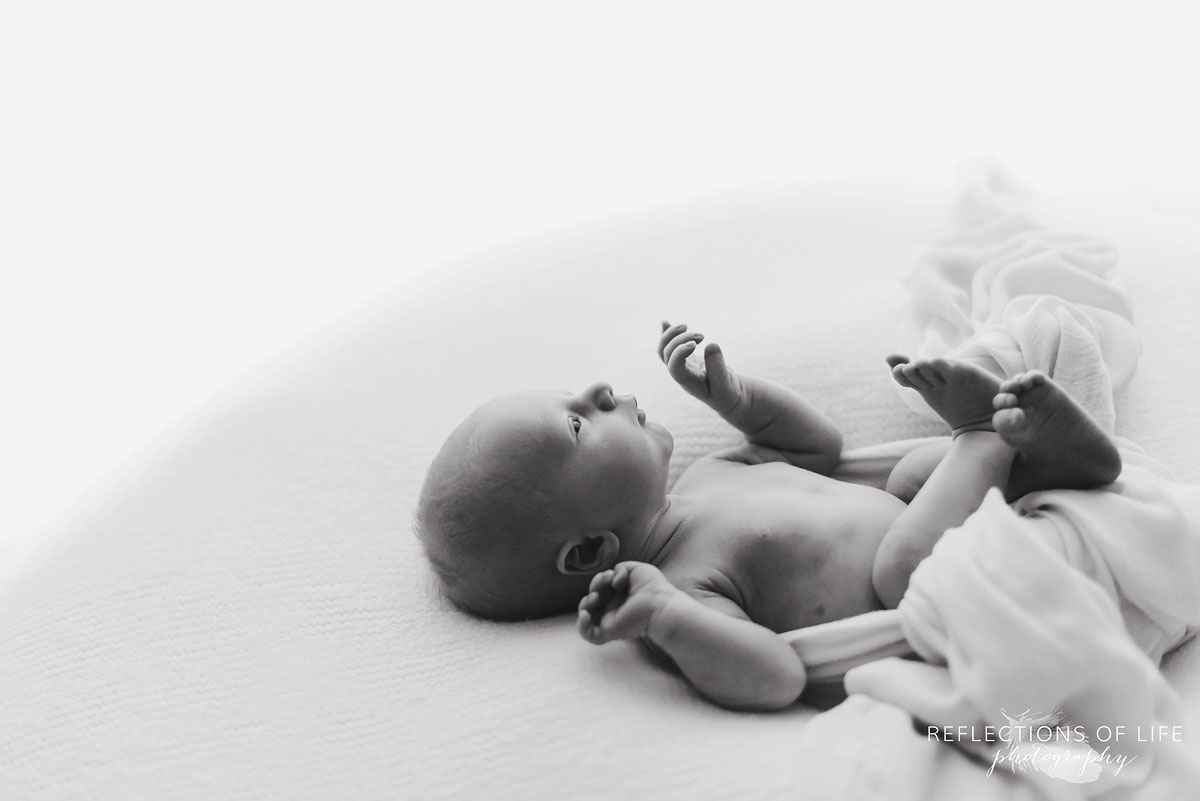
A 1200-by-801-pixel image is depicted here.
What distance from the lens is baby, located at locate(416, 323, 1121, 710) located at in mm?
1188

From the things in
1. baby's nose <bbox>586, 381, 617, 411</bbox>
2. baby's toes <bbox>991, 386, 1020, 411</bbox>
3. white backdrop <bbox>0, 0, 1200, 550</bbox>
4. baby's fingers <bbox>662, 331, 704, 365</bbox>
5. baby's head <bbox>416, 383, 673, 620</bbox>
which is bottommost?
baby's head <bbox>416, 383, 673, 620</bbox>

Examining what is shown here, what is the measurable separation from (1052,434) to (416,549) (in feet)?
2.49

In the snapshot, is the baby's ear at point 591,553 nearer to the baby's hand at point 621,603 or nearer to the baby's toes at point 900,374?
the baby's hand at point 621,603

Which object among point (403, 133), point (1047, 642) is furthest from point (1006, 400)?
point (403, 133)

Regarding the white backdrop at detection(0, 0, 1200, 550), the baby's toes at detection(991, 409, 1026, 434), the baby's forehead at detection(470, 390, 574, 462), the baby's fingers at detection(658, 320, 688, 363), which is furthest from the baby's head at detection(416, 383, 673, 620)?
the white backdrop at detection(0, 0, 1200, 550)

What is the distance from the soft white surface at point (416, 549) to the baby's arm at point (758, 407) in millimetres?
119

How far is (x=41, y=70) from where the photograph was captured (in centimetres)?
223

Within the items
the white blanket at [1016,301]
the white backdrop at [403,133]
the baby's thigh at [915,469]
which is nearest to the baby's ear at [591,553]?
the baby's thigh at [915,469]

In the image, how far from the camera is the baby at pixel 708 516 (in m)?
1.19

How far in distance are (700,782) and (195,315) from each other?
1.55 meters

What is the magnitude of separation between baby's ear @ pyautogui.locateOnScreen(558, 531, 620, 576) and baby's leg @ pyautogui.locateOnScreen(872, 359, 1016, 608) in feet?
0.96

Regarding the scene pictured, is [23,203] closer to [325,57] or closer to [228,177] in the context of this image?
[228,177]

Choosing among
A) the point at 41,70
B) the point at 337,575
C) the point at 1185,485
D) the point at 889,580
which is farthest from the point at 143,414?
the point at 1185,485

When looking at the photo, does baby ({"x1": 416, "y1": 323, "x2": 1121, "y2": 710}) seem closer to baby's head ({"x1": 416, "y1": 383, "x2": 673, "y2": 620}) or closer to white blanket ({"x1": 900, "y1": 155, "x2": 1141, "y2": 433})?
baby's head ({"x1": 416, "y1": 383, "x2": 673, "y2": 620})
